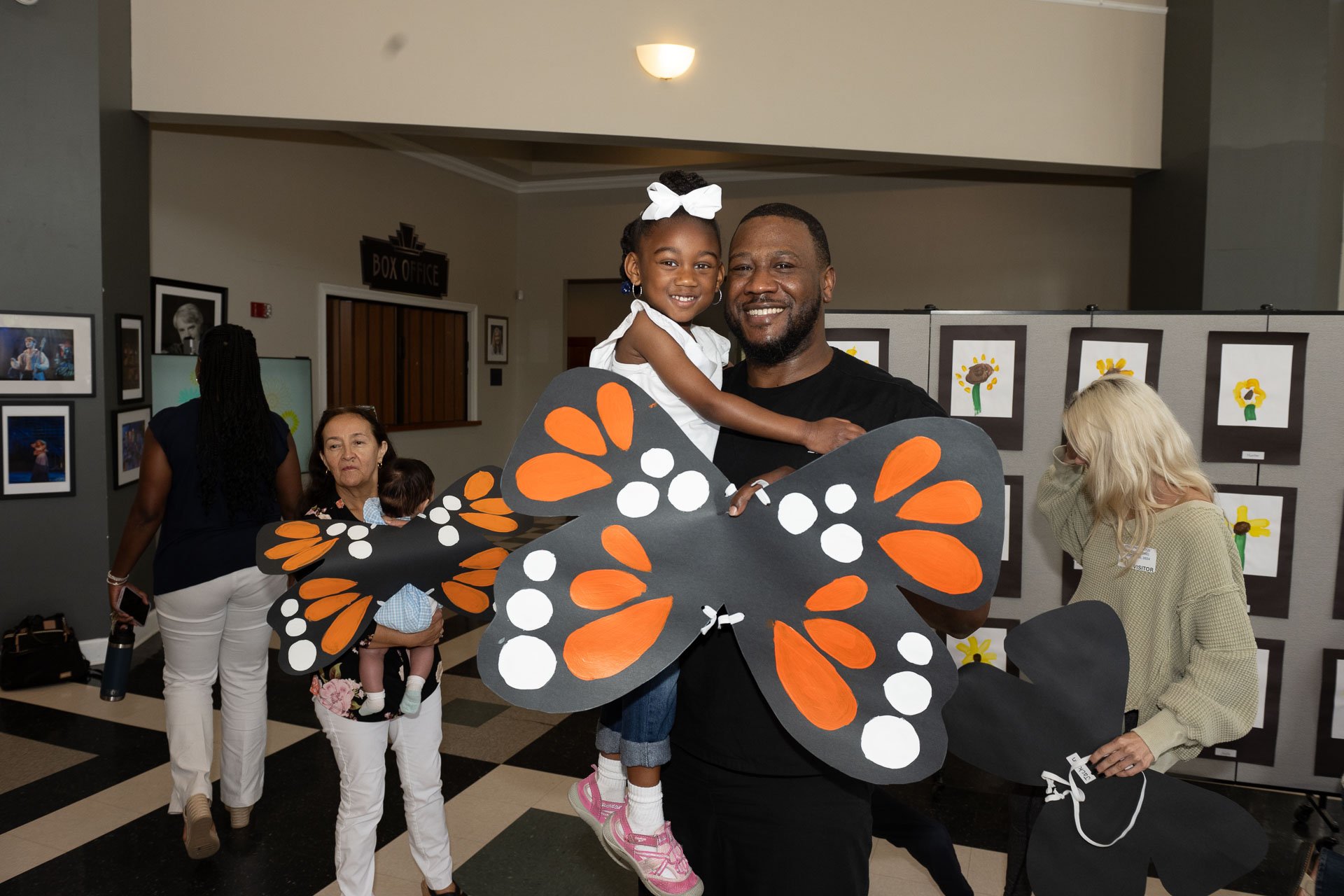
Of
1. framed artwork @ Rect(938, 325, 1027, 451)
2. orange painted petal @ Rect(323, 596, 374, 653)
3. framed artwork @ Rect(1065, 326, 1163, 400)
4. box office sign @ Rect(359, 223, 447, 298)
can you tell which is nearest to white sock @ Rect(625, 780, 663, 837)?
orange painted petal @ Rect(323, 596, 374, 653)

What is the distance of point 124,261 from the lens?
4.58 meters

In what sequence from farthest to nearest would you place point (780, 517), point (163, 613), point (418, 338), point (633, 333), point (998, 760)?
point (418, 338) → point (163, 613) → point (633, 333) → point (998, 760) → point (780, 517)

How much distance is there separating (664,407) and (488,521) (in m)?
0.47

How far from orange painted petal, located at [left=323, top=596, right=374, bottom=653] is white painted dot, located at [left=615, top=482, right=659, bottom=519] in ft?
2.97

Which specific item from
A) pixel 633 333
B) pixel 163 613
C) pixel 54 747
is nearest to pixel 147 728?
pixel 54 747

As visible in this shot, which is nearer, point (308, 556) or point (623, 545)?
A: point (623, 545)

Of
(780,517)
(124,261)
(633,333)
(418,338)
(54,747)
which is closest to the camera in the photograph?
(780,517)

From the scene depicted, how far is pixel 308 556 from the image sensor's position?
1634 mm

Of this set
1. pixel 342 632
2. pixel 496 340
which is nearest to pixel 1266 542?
pixel 342 632

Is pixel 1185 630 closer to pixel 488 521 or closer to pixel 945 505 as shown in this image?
pixel 945 505

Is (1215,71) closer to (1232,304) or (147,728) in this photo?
(1232,304)

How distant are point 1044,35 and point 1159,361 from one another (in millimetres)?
2487

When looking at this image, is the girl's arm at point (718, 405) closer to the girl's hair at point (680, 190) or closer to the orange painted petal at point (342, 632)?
the girl's hair at point (680, 190)

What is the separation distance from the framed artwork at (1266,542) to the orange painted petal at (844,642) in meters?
2.56
